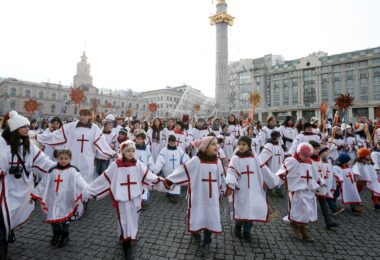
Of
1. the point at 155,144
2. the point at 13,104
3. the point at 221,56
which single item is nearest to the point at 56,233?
the point at 155,144

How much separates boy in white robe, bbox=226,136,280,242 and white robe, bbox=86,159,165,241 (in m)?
1.38

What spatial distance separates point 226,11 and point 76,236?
3934cm

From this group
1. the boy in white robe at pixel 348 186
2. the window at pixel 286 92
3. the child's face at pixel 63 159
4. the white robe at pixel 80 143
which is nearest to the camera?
the child's face at pixel 63 159

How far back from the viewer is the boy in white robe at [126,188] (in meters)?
3.57

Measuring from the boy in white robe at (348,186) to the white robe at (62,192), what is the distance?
5686 millimetres

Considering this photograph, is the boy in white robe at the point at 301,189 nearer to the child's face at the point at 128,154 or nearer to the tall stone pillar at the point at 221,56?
the child's face at the point at 128,154

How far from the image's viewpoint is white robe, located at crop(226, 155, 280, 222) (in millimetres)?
4164

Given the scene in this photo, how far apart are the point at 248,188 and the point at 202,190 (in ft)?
2.86

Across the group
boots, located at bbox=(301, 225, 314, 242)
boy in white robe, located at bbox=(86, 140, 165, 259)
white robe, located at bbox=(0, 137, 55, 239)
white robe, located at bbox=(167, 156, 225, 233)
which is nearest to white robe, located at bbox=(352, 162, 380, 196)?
boots, located at bbox=(301, 225, 314, 242)

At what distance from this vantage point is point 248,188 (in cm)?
426

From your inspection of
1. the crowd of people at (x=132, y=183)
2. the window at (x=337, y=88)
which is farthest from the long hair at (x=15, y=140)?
the window at (x=337, y=88)

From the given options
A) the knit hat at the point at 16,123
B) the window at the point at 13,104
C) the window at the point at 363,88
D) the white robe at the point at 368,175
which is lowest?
the white robe at the point at 368,175

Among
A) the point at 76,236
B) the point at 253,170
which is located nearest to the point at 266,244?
the point at 253,170

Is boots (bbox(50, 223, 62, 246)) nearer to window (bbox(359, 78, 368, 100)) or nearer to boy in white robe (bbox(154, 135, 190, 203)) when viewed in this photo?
boy in white robe (bbox(154, 135, 190, 203))
